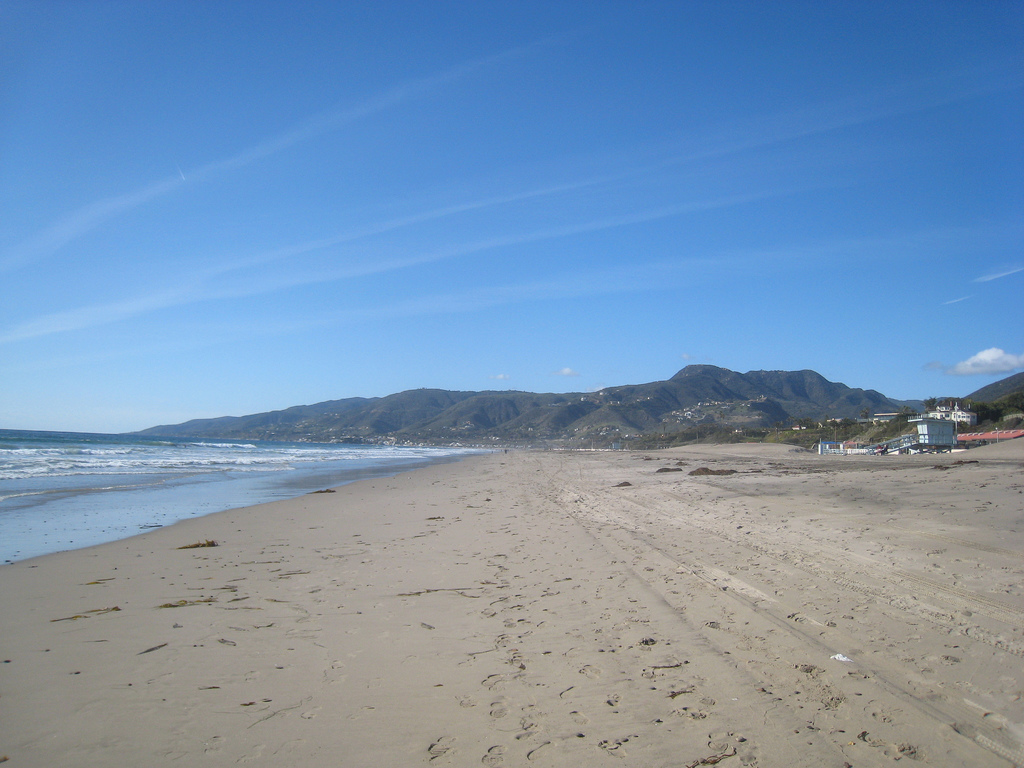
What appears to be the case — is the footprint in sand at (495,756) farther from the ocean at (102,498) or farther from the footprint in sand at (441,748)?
the ocean at (102,498)

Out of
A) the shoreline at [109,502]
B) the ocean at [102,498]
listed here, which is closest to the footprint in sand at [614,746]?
the shoreline at [109,502]

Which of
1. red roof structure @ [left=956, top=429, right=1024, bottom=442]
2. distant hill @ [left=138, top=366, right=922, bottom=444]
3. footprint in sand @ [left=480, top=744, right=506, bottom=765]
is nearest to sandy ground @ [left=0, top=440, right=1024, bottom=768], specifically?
footprint in sand @ [left=480, top=744, right=506, bottom=765]

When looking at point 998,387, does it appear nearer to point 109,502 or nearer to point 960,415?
point 960,415

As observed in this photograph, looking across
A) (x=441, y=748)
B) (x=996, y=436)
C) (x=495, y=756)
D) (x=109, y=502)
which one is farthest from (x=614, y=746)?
(x=996, y=436)

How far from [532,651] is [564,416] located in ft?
516

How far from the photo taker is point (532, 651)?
437 cm

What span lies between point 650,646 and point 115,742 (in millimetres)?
3573

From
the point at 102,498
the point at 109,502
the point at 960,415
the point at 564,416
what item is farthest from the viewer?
the point at 564,416

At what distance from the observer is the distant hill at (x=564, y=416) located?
142125mm

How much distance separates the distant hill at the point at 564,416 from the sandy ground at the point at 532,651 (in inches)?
4360

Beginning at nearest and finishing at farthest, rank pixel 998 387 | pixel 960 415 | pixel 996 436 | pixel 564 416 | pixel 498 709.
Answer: pixel 498 709, pixel 996 436, pixel 960 415, pixel 998 387, pixel 564 416

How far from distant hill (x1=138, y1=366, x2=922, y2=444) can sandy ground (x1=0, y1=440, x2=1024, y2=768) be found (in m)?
111

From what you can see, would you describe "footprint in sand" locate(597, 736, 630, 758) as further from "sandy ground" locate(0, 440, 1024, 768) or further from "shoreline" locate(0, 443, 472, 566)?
"shoreline" locate(0, 443, 472, 566)

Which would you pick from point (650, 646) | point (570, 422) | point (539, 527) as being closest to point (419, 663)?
point (650, 646)
